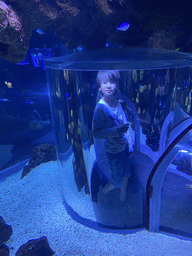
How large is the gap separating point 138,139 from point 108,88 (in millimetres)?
593

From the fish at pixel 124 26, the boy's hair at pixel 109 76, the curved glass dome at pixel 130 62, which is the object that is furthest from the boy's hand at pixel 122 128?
the fish at pixel 124 26

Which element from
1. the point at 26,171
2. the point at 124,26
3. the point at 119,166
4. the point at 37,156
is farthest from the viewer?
the point at 37,156

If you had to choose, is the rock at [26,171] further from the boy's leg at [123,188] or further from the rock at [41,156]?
the boy's leg at [123,188]

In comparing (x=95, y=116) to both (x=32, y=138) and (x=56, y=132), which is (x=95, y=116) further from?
(x=32, y=138)

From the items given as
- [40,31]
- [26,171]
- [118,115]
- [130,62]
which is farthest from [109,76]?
[26,171]

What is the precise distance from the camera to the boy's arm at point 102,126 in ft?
5.87

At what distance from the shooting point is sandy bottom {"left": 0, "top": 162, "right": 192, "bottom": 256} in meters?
1.82

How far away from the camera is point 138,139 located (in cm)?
183

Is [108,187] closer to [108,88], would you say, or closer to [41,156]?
[108,88]

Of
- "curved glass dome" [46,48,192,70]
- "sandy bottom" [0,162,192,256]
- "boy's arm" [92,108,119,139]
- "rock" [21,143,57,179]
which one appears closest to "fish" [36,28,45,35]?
"curved glass dome" [46,48,192,70]

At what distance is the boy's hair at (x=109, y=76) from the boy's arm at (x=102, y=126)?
0.30 metres

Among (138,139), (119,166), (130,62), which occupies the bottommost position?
(119,166)

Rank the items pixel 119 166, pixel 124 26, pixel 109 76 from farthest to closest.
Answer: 1. pixel 124 26
2. pixel 119 166
3. pixel 109 76

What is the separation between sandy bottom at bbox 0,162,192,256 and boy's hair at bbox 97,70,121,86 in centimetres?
166
